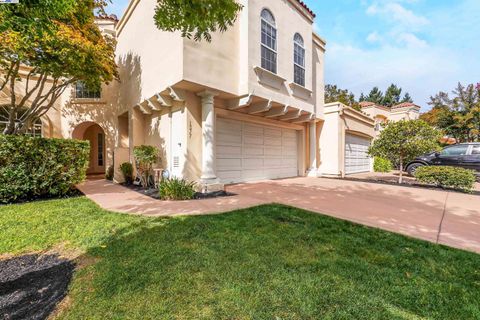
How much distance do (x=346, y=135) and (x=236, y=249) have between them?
11470 millimetres

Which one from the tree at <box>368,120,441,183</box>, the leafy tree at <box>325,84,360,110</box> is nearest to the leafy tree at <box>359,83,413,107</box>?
the leafy tree at <box>325,84,360,110</box>

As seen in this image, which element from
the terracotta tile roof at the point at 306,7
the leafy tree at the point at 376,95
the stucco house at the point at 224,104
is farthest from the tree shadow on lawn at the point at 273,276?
the leafy tree at the point at 376,95

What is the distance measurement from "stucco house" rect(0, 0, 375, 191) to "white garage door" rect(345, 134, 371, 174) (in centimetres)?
16

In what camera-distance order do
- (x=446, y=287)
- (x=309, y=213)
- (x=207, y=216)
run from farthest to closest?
(x=309, y=213), (x=207, y=216), (x=446, y=287)

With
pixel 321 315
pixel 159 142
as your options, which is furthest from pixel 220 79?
pixel 321 315

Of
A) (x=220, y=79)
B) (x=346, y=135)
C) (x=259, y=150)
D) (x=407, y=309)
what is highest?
(x=220, y=79)

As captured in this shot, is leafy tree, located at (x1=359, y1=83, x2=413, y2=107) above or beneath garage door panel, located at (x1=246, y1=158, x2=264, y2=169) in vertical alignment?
above

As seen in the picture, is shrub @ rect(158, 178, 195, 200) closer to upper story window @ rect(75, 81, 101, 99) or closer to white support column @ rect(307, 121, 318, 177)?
white support column @ rect(307, 121, 318, 177)

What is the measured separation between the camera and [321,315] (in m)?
1.75

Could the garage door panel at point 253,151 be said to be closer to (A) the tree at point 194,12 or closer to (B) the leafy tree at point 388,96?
(A) the tree at point 194,12

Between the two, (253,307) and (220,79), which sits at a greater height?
(220,79)

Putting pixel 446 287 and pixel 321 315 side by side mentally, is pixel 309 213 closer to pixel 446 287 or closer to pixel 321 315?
pixel 446 287

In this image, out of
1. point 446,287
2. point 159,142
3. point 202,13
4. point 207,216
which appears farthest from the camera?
point 159,142

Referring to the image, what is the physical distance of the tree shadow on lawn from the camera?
71.8 inches
